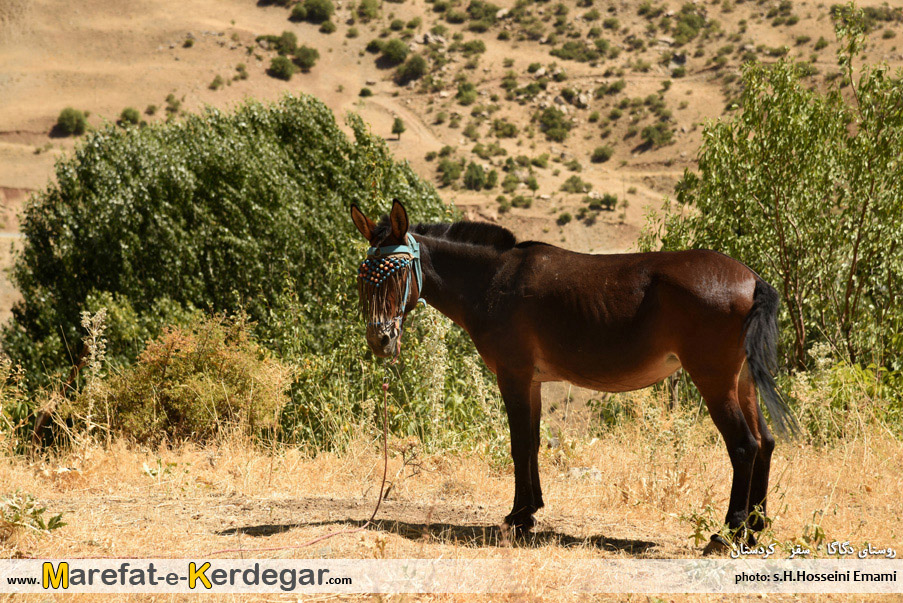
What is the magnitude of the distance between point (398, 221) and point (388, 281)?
416 mm

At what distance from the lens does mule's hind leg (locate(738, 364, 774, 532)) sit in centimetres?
483

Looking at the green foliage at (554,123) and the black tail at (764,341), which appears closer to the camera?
the black tail at (764,341)

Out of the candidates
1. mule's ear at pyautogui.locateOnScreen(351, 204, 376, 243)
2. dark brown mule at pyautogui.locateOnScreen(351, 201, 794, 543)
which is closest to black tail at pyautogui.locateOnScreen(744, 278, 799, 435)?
dark brown mule at pyautogui.locateOnScreen(351, 201, 794, 543)

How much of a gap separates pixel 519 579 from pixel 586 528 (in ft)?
4.69

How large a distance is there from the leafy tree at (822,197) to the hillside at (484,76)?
45.2m

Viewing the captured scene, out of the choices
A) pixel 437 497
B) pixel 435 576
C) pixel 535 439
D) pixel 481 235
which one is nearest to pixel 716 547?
pixel 535 439

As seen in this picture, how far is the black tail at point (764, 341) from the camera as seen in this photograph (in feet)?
14.7

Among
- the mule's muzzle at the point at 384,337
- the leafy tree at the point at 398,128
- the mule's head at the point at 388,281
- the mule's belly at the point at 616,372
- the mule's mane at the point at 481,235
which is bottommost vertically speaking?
the mule's belly at the point at 616,372

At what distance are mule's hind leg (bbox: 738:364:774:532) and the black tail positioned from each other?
149mm

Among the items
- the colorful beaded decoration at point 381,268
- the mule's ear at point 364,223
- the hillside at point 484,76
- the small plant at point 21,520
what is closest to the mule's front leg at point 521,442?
the colorful beaded decoration at point 381,268

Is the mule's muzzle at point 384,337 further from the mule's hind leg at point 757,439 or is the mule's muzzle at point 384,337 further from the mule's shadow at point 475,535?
the mule's hind leg at point 757,439

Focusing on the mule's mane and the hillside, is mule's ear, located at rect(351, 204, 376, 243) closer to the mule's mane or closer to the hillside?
the mule's mane

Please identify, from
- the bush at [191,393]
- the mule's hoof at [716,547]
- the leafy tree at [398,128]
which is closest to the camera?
the mule's hoof at [716,547]

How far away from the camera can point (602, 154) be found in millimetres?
70500
